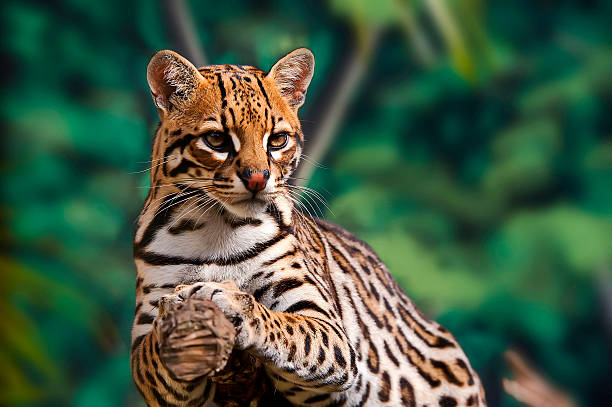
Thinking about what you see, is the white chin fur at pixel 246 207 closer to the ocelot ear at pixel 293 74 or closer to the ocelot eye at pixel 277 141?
the ocelot eye at pixel 277 141

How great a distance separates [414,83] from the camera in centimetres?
726

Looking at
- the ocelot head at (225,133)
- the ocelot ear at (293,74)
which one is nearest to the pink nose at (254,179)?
the ocelot head at (225,133)

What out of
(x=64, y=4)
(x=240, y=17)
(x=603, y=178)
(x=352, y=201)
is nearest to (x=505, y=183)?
(x=603, y=178)

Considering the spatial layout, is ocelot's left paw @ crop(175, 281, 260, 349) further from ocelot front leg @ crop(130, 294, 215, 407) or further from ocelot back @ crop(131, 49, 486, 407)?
ocelot front leg @ crop(130, 294, 215, 407)

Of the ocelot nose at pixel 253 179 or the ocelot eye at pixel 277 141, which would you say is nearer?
the ocelot nose at pixel 253 179

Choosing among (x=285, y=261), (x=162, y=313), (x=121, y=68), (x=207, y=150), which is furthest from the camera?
(x=121, y=68)

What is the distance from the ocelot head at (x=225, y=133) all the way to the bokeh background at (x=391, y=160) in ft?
11.9

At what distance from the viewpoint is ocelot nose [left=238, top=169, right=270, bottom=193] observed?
2650mm

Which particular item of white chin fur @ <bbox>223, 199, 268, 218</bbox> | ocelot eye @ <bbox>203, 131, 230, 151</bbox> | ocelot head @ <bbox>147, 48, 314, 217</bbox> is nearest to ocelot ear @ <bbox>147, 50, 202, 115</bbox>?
ocelot head @ <bbox>147, 48, 314, 217</bbox>

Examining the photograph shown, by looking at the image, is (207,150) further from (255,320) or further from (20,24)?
(20,24)

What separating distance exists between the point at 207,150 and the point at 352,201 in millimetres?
4346

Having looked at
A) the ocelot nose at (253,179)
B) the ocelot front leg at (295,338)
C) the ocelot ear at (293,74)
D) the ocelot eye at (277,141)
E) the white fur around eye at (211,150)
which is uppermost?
the ocelot ear at (293,74)

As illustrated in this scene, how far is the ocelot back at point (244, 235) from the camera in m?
2.67

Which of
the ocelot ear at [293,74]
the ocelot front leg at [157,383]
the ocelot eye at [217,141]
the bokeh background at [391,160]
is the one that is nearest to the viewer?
the ocelot front leg at [157,383]
